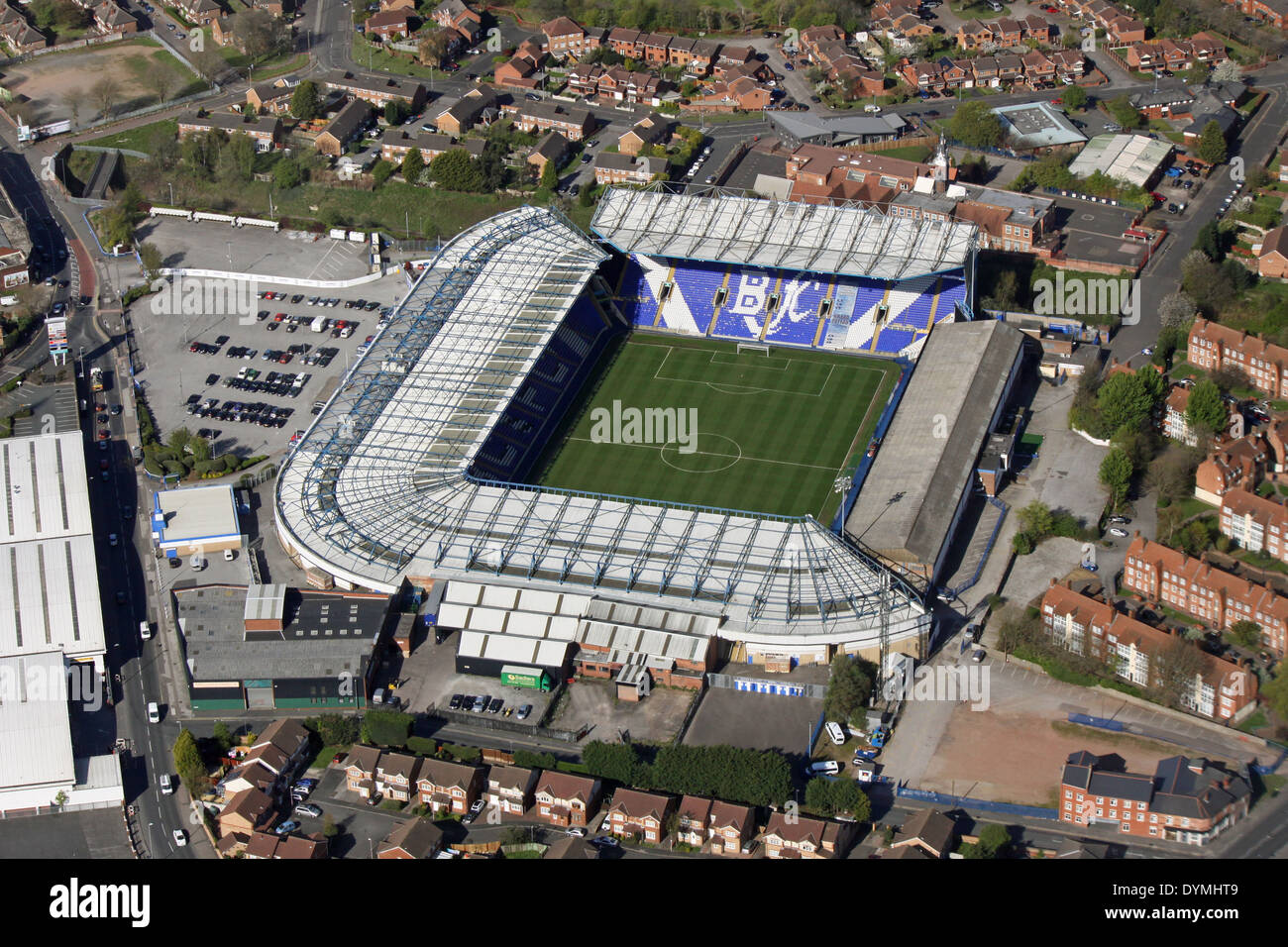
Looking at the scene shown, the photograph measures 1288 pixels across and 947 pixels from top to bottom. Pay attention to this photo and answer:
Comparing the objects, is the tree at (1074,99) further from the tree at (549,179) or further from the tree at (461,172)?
the tree at (461,172)

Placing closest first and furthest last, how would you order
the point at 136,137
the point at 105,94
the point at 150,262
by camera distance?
1. the point at 150,262
2. the point at 136,137
3. the point at 105,94

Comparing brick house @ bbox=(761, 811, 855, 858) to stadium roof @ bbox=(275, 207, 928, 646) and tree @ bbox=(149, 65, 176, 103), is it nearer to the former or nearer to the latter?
stadium roof @ bbox=(275, 207, 928, 646)

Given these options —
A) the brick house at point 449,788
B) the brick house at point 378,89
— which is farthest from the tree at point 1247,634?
the brick house at point 378,89

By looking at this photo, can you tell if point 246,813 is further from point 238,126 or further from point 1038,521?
point 238,126

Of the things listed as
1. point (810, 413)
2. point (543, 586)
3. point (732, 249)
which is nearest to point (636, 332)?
point (732, 249)

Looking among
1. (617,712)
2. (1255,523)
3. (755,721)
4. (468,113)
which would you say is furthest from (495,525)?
(468,113)

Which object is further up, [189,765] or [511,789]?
[511,789]
